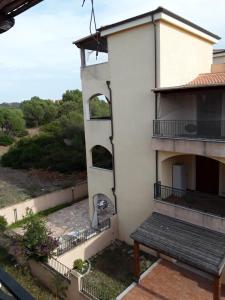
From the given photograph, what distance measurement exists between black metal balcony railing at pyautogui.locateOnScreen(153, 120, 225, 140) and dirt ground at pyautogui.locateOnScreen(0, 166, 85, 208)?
1277 cm

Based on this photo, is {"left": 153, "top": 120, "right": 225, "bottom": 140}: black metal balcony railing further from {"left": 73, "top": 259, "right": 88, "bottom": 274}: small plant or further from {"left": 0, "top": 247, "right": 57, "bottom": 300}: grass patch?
{"left": 0, "top": 247, "right": 57, "bottom": 300}: grass patch

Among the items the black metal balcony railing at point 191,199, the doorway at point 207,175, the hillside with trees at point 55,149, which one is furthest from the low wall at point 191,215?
the hillside with trees at point 55,149

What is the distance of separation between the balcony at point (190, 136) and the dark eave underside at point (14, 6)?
1044 cm

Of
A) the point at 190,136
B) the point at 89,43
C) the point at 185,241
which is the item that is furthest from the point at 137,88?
the point at 185,241

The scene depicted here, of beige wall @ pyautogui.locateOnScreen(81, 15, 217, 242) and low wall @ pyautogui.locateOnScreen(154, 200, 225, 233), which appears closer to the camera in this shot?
low wall @ pyautogui.locateOnScreen(154, 200, 225, 233)

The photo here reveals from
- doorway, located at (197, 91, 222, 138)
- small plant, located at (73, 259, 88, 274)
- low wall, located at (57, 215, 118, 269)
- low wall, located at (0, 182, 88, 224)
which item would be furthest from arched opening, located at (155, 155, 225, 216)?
low wall, located at (0, 182, 88, 224)

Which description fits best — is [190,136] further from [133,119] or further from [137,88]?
[137,88]

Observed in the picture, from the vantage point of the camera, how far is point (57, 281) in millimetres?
12102

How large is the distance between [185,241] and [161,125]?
19.0ft

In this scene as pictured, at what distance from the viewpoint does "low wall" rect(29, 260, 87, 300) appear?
1162cm

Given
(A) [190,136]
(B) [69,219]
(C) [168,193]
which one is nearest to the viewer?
(A) [190,136]

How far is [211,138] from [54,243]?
909 centimetres

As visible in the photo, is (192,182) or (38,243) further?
(192,182)

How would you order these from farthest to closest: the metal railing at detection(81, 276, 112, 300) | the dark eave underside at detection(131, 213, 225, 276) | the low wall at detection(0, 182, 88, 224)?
the low wall at detection(0, 182, 88, 224) → the metal railing at detection(81, 276, 112, 300) → the dark eave underside at detection(131, 213, 225, 276)
